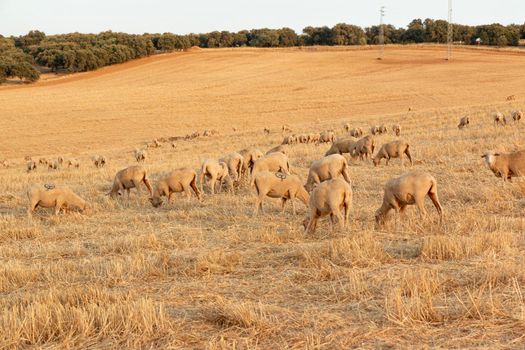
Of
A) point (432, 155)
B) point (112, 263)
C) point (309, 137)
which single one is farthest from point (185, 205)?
point (309, 137)

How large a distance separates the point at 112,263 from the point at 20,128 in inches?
1781

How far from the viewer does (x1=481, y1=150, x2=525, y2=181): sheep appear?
46.8 feet

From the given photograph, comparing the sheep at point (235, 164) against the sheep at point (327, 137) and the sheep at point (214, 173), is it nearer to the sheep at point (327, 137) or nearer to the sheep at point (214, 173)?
the sheep at point (214, 173)

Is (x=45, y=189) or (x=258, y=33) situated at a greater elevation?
(x=258, y=33)

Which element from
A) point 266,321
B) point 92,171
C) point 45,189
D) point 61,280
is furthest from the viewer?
point 92,171

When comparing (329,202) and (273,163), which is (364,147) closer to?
(273,163)

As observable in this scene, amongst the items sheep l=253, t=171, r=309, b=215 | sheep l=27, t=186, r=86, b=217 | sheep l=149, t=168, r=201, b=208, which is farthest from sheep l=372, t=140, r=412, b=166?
sheep l=27, t=186, r=86, b=217

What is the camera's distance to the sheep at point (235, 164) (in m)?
18.6

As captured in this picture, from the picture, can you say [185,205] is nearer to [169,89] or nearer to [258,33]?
[169,89]

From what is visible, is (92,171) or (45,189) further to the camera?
(92,171)

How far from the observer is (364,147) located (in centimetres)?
2167

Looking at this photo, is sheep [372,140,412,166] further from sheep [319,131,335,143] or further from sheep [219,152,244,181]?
sheep [319,131,335,143]

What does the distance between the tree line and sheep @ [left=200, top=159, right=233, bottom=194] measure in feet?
240

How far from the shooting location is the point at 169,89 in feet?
230
